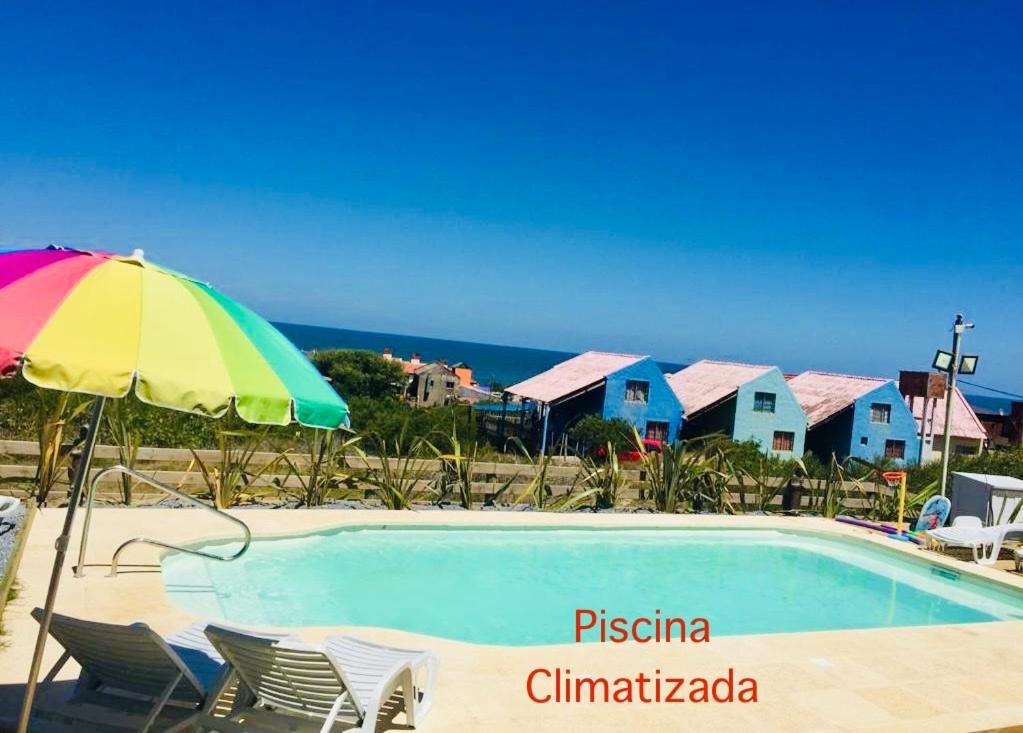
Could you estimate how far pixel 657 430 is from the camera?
4078 cm

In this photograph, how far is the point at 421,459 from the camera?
10711 mm

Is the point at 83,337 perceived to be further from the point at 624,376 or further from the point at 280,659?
the point at 624,376

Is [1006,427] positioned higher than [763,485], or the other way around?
[1006,427]

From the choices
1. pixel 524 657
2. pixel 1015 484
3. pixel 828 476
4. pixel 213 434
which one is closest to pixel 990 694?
pixel 524 657

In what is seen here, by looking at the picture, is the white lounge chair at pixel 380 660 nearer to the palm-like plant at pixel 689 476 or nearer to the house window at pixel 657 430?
the palm-like plant at pixel 689 476

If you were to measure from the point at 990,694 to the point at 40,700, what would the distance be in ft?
18.3

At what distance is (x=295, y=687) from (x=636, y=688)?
7.62 feet

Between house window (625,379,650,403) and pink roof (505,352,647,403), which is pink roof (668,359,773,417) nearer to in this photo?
house window (625,379,650,403)

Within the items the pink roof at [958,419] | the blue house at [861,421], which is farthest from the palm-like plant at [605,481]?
the pink roof at [958,419]

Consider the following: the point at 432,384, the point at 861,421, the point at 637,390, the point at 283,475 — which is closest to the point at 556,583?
the point at 283,475

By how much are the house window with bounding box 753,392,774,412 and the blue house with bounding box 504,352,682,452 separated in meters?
3.69

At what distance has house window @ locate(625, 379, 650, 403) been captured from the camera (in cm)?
3922

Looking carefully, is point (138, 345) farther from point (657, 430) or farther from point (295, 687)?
point (657, 430)

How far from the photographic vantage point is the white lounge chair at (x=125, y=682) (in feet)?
11.6
